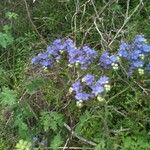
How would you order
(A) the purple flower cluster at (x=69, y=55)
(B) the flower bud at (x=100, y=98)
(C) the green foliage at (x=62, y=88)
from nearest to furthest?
(B) the flower bud at (x=100, y=98), (C) the green foliage at (x=62, y=88), (A) the purple flower cluster at (x=69, y=55)

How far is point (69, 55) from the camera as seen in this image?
3.21m

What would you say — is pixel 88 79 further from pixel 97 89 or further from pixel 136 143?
pixel 136 143

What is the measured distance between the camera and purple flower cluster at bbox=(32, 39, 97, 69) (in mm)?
3129

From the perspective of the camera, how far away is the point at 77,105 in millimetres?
2961

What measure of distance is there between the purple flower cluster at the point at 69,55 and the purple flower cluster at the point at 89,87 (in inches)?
6.1

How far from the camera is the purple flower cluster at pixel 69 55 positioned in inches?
123

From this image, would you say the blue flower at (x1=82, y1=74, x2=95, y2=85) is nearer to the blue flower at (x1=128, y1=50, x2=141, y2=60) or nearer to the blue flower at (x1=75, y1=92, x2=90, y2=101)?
the blue flower at (x1=75, y1=92, x2=90, y2=101)

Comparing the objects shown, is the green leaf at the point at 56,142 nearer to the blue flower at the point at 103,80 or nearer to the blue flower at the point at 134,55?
the blue flower at the point at 103,80

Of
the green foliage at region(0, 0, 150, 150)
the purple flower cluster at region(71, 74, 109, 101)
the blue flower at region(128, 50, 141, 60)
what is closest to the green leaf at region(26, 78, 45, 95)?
the green foliage at region(0, 0, 150, 150)

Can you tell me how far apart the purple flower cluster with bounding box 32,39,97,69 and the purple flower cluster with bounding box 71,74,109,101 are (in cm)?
16

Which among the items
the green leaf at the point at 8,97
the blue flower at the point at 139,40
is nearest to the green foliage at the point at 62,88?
the green leaf at the point at 8,97

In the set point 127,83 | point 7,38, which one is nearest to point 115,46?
point 127,83

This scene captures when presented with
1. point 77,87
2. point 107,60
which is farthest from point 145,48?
point 77,87

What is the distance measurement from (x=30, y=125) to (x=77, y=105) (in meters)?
0.48
